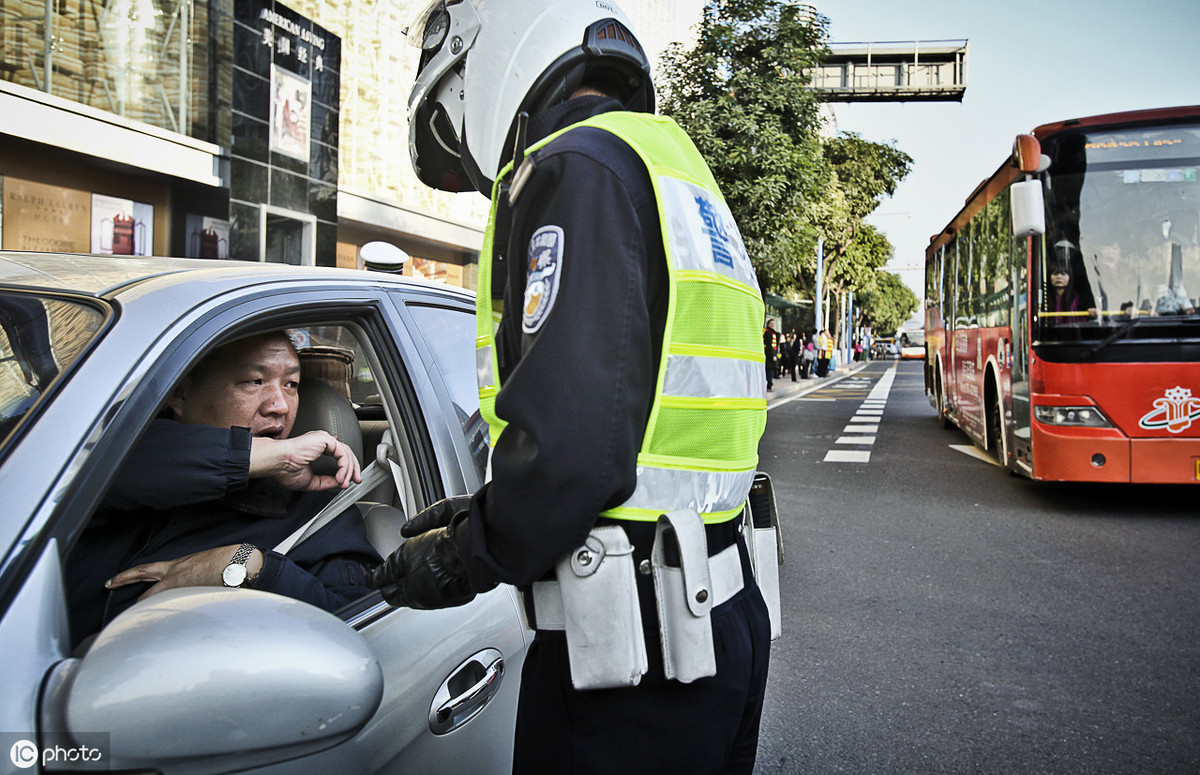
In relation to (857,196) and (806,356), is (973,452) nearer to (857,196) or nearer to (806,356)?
(806,356)

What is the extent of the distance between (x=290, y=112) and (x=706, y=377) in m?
12.2

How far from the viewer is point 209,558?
70.3 inches

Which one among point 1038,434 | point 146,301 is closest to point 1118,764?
point 146,301

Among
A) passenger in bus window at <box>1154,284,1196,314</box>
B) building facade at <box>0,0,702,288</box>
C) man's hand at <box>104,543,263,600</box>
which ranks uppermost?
building facade at <box>0,0,702,288</box>

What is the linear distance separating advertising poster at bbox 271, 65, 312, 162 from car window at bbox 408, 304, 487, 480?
429 inches

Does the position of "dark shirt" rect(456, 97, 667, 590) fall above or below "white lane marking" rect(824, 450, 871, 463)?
above

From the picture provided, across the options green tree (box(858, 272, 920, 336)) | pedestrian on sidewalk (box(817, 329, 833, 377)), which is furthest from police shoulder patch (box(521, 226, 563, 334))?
green tree (box(858, 272, 920, 336))

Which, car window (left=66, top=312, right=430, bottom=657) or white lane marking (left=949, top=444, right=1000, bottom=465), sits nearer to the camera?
car window (left=66, top=312, right=430, bottom=657)

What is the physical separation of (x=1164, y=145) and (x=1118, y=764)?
554 centimetres

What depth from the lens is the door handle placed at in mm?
1630

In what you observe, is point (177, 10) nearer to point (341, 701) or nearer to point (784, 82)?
point (784, 82)

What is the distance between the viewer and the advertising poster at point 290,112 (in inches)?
476

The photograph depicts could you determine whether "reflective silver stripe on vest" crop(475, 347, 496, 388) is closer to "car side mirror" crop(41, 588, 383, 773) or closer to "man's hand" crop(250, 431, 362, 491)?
"car side mirror" crop(41, 588, 383, 773)

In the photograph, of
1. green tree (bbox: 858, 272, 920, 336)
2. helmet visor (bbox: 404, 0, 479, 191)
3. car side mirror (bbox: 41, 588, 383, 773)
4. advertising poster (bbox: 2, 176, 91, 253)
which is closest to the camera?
car side mirror (bbox: 41, 588, 383, 773)
